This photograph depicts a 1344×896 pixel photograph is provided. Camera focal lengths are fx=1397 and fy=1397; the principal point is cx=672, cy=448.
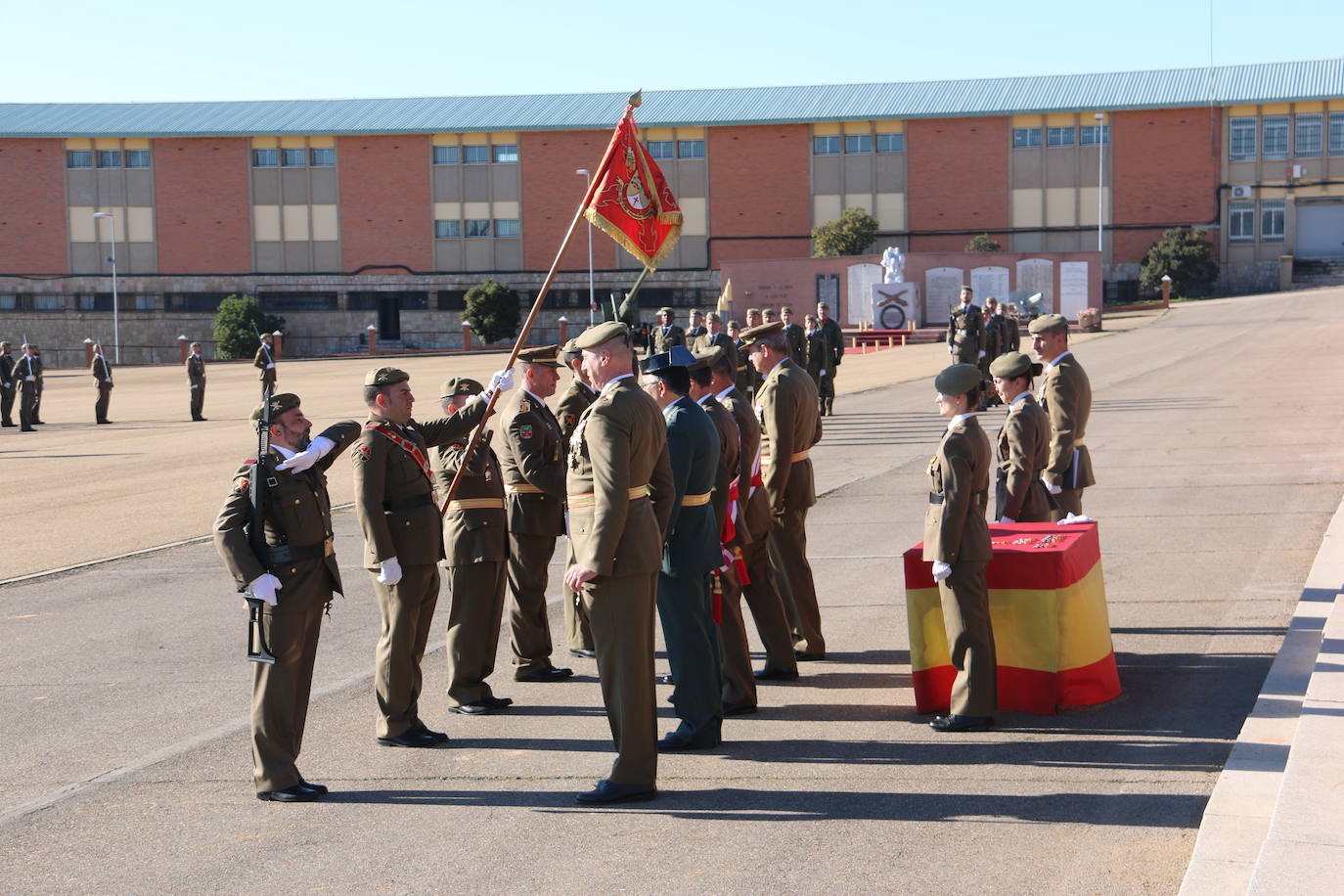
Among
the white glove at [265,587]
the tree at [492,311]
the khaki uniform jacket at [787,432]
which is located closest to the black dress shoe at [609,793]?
the white glove at [265,587]

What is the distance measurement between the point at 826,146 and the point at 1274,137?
20.7 meters

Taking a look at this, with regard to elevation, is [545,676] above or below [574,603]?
below

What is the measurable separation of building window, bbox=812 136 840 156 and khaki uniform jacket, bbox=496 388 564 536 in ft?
203

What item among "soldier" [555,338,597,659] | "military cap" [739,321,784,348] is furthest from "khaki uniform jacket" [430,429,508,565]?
"military cap" [739,321,784,348]

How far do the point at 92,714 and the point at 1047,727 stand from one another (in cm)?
527

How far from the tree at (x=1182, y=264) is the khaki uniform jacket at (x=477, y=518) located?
5870 centimetres

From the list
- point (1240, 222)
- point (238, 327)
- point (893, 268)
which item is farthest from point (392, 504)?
point (1240, 222)

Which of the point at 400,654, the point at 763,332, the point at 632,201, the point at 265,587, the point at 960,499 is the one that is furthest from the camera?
the point at 763,332

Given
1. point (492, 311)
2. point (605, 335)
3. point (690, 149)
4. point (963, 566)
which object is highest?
point (690, 149)

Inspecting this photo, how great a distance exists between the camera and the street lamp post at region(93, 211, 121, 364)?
6794cm

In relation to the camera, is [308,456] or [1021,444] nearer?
[308,456]

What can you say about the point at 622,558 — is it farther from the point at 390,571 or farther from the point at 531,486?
the point at 531,486

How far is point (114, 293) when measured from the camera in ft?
224

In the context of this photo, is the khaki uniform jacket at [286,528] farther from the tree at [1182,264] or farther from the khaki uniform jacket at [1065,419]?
the tree at [1182,264]
